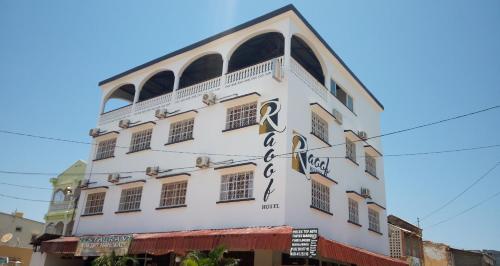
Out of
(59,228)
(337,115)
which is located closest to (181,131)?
(337,115)

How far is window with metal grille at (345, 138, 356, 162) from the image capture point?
18062mm

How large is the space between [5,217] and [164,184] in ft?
101

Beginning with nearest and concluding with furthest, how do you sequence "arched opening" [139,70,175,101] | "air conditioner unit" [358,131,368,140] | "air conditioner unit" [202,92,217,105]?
"air conditioner unit" [202,92,217,105] < "air conditioner unit" [358,131,368,140] < "arched opening" [139,70,175,101]

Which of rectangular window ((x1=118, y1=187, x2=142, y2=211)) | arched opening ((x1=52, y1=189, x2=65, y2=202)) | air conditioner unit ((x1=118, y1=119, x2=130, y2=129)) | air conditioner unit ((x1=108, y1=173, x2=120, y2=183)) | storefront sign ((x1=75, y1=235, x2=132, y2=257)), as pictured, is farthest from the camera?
arched opening ((x1=52, y1=189, x2=65, y2=202))

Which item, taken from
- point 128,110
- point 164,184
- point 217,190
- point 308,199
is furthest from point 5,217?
point 308,199

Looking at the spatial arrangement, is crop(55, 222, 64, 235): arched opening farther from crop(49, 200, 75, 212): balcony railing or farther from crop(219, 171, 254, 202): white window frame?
crop(219, 171, 254, 202): white window frame

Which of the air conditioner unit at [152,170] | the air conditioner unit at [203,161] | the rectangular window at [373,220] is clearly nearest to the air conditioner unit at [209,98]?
the air conditioner unit at [203,161]

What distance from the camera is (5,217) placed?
129 feet

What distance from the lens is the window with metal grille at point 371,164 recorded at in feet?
64.8

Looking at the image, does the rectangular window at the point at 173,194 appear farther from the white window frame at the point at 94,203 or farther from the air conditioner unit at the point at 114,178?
the white window frame at the point at 94,203

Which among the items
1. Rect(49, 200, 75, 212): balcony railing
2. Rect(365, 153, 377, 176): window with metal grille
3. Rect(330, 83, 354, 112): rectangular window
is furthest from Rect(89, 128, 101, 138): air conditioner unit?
Rect(365, 153, 377, 176): window with metal grille

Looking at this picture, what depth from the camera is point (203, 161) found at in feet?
49.9

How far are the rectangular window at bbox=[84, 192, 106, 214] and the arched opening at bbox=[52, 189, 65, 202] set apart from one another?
9685 millimetres

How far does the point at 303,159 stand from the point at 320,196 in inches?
70.7
